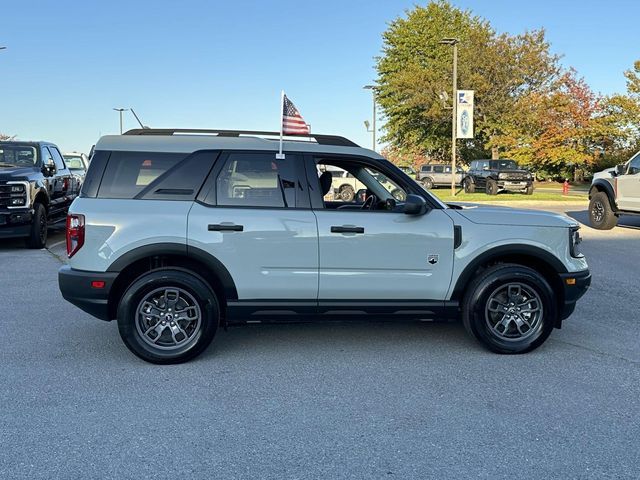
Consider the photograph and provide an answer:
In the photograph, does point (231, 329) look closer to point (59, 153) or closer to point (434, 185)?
point (59, 153)

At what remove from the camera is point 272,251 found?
4629mm

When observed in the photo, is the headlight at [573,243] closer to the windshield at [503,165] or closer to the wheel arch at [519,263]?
the wheel arch at [519,263]

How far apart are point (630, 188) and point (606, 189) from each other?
73 cm

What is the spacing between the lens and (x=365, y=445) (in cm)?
331

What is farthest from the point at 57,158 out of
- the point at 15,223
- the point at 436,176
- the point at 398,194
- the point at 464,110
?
the point at 436,176

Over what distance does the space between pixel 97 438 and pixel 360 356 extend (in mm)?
2232

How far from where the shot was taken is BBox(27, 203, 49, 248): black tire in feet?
35.2

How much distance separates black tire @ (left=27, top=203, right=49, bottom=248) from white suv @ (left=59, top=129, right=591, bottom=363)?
6.90 meters

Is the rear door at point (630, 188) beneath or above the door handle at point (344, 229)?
above

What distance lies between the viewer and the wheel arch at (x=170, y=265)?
455 cm

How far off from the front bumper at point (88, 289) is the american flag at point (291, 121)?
1925 mm

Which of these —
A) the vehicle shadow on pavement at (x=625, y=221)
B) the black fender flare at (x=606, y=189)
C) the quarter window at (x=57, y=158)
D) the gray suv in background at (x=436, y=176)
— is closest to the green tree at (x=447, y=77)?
the gray suv in background at (x=436, y=176)

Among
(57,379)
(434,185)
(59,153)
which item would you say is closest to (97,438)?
(57,379)

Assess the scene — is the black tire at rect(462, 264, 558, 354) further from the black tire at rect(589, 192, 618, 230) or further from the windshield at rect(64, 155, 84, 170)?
the windshield at rect(64, 155, 84, 170)
